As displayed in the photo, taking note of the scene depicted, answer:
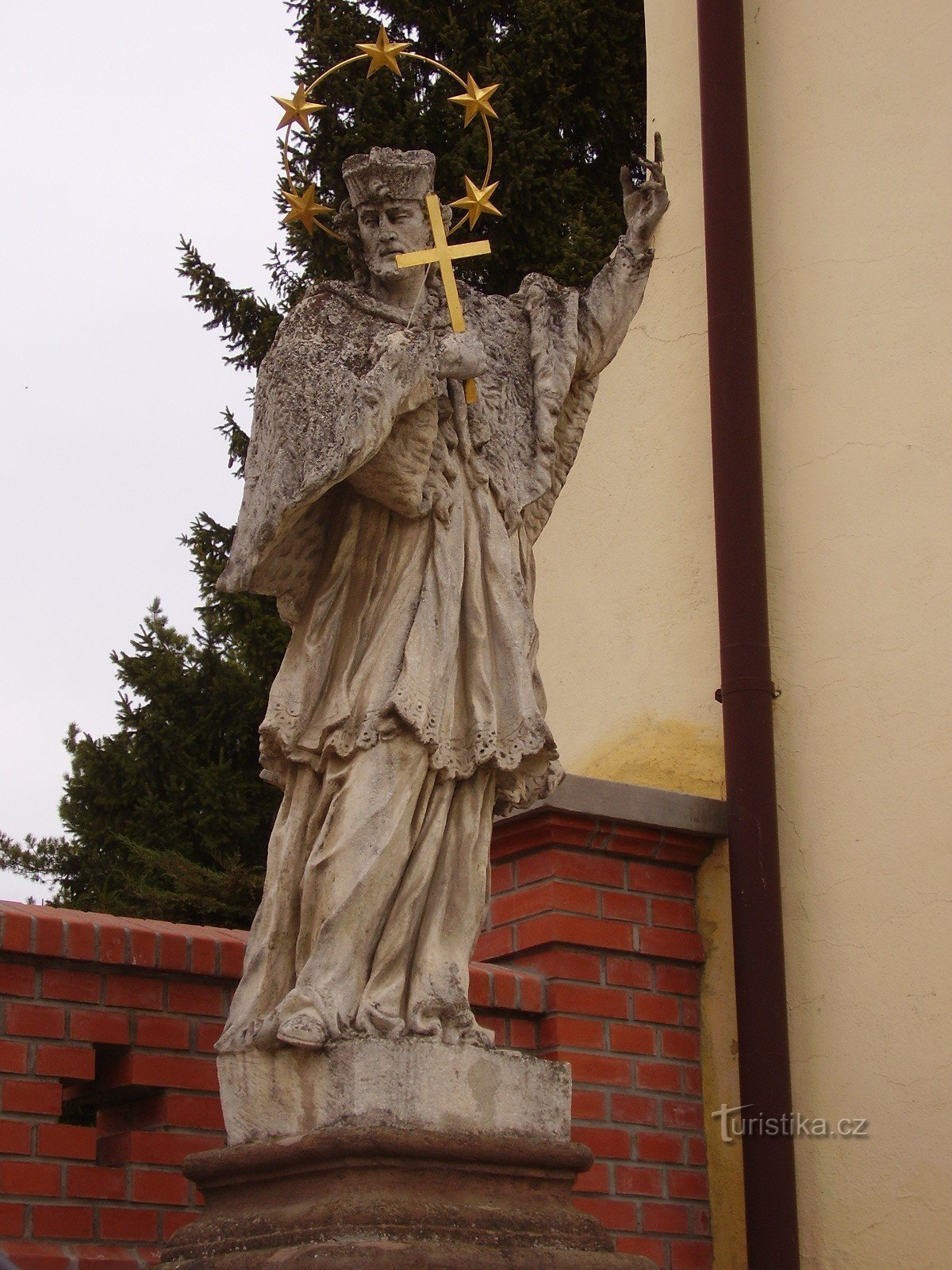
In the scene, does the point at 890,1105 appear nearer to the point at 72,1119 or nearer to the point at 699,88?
A: the point at 699,88

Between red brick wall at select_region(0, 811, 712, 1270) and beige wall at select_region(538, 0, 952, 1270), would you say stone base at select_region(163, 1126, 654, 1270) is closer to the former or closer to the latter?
red brick wall at select_region(0, 811, 712, 1270)

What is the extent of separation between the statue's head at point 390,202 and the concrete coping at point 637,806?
176cm

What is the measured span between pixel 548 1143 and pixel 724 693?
93.5 inches

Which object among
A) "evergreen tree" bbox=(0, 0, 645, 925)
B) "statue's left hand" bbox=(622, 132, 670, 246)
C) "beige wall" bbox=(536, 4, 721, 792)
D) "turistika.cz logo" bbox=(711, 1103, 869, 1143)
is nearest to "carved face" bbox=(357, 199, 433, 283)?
"statue's left hand" bbox=(622, 132, 670, 246)

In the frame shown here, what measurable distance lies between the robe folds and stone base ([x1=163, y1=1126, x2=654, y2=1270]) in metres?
0.23

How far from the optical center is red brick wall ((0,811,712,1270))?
14.0 feet

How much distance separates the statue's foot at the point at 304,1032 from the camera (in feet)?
11.8

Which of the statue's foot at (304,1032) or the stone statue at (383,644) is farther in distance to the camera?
the stone statue at (383,644)

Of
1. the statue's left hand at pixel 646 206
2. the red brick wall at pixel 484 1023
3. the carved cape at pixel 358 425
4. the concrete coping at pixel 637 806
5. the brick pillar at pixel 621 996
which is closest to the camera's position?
the carved cape at pixel 358 425

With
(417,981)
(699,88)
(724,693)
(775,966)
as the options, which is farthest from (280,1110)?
(699,88)

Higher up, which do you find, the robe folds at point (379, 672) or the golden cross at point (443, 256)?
the golden cross at point (443, 256)

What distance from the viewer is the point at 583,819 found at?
544cm

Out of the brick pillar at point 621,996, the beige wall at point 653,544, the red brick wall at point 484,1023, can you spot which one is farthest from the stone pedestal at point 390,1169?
the beige wall at point 653,544

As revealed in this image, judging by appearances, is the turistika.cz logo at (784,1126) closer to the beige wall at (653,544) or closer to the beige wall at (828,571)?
the beige wall at (828,571)
